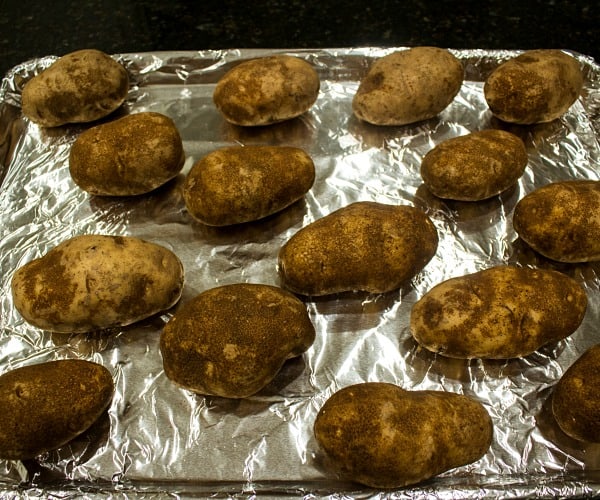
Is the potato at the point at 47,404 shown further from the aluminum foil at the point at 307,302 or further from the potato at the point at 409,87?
the potato at the point at 409,87

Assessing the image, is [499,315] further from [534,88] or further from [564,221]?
[534,88]

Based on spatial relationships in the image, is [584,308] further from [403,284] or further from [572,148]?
[572,148]

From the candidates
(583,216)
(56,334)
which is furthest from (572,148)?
(56,334)

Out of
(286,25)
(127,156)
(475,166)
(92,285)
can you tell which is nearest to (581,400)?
(475,166)

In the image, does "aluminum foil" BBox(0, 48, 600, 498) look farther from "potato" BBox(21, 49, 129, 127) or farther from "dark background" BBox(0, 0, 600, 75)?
"dark background" BBox(0, 0, 600, 75)

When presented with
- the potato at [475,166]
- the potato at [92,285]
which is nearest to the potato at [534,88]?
the potato at [475,166]

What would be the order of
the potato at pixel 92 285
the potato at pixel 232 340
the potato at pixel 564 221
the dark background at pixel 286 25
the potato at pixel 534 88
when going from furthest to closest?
the dark background at pixel 286 25
the potato at pixel 534 88
the potato at pixel 564 221
the potato at pixel 92 285
the potato at pixel 232 340

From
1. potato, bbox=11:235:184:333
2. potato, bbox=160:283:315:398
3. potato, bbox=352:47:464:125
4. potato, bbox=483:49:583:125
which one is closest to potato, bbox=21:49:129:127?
potato, bbox=11:235:184:333
